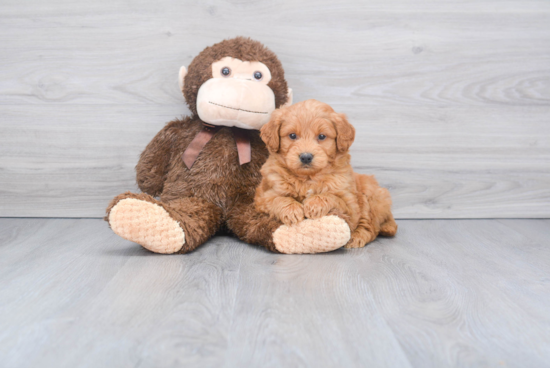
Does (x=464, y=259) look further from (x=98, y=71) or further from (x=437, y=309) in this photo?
(x=98, y=71)

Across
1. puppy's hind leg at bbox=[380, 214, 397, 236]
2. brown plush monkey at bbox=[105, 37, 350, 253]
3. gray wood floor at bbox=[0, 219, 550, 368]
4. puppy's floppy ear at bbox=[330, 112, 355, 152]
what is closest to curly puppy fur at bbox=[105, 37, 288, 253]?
brown plush monkey at bbox=[105, 37, 350, 253]

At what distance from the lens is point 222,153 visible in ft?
5.52

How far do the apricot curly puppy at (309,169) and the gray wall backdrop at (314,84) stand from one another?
0.52 metres

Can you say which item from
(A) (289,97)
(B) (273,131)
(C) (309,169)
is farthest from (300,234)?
(A) (289,97)

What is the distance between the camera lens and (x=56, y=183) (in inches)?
79.7

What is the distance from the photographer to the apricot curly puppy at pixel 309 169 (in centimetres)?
143

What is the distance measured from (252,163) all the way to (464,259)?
84cm

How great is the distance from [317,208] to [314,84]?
75cm

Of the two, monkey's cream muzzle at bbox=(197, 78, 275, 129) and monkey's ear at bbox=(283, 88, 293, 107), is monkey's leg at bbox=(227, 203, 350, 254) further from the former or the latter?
monkey's ear at bbox=(283, 88, 293, 107)

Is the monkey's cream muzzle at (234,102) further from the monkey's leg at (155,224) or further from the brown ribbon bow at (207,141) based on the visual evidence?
the monkey's leg at (155,224)

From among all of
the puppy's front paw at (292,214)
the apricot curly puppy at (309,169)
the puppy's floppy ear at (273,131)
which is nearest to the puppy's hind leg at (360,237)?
the apricot curly puppy at (309,169)

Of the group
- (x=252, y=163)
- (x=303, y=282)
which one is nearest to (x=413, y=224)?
(x=252, y=163)

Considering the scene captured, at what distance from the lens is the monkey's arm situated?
1723 millimetres

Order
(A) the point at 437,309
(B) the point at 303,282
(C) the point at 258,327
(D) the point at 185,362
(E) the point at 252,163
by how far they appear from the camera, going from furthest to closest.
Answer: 1. (E) the point at 252,163
2. (B) the point at 303,282
3. (A) the point at 437,309
4. (C) the point at 258,327
5. (D) the point at 185,362
